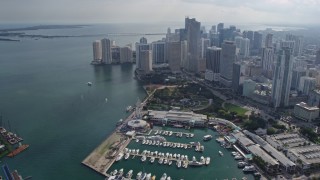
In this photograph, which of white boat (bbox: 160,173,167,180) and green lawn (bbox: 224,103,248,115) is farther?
green lawn (bbox: 224,103,248,115)

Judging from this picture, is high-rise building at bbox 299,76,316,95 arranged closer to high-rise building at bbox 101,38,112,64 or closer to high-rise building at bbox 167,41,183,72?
high-rise building at bbox 167,41,183,72

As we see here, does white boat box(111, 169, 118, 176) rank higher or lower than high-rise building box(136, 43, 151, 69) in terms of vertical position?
lower

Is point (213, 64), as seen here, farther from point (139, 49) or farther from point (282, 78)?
point (139, 49)

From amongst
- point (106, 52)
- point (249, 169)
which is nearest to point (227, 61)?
point (249, 169)

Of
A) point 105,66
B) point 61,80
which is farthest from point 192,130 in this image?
point 105,66

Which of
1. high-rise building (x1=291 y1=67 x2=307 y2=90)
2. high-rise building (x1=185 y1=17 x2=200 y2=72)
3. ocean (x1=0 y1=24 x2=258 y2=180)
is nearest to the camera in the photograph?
ocean (x1=0 y1=24 x2=258 y2=180)

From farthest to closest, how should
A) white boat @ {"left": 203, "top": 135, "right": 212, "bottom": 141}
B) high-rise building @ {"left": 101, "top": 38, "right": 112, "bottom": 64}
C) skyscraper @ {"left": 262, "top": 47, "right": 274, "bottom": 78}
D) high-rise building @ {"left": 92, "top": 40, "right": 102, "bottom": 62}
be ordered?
high-rise building @ {"left": 92, "top": 40, "right": 102, "bottom": 62} < high-rise building @ {"left": 101, "top": 38, "right": 112, "bottom": 64} < skyscraper @ {"left": 262, "top": 47, "right": 274, "bottom": 78} < white boat @ {"left": 203, "top": 135, "right": 212, "bottom": 141}

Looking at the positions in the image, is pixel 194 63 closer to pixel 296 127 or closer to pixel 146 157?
pixel 296 127

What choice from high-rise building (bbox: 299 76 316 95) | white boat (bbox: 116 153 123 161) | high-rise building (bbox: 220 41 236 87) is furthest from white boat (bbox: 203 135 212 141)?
high-rise building (bbox: 299 76 316 95)

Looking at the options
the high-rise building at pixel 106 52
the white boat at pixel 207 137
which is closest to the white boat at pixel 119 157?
the white boat at pixel 207 137
